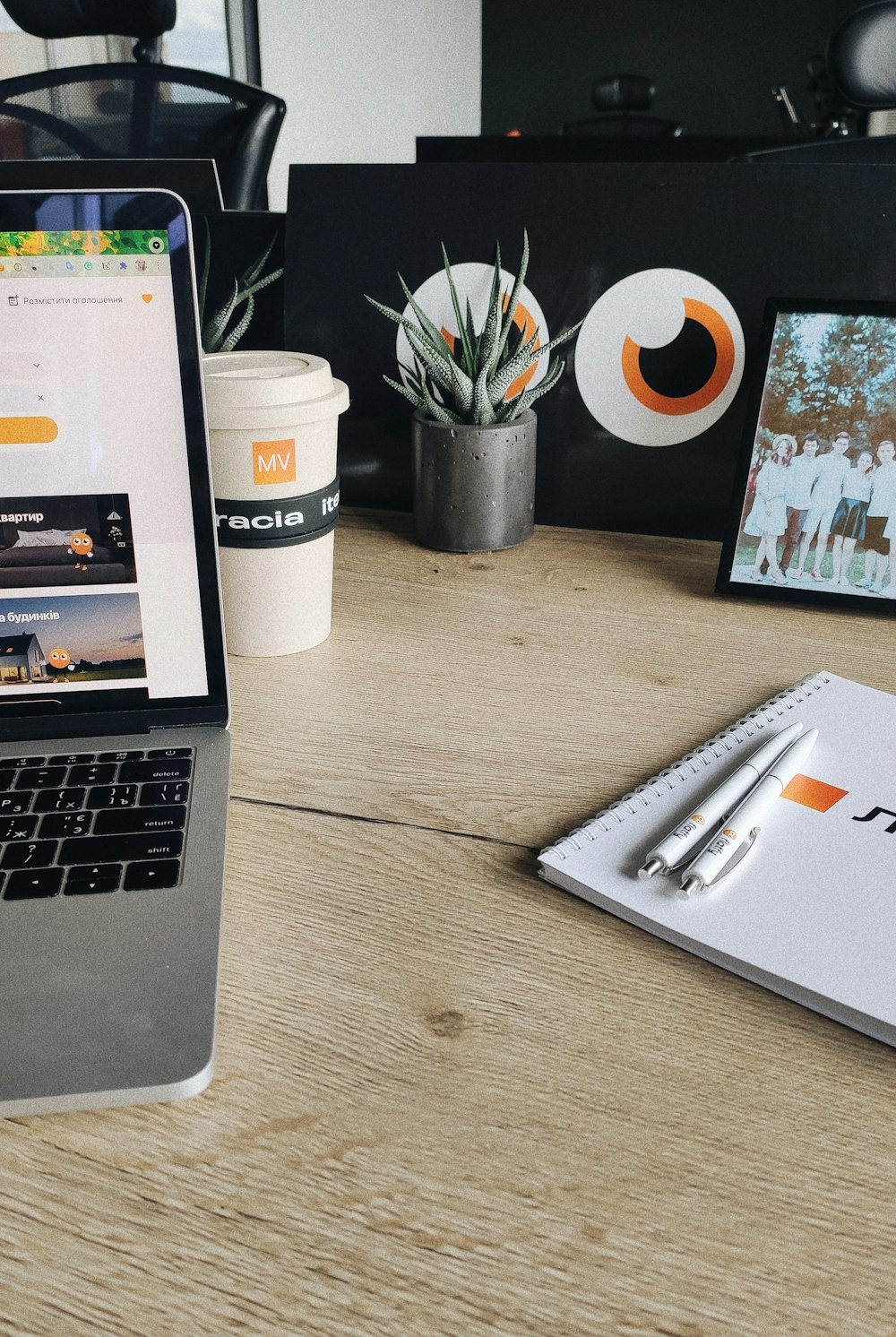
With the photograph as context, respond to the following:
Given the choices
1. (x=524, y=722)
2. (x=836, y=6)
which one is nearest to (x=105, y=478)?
(x=524, y=722)

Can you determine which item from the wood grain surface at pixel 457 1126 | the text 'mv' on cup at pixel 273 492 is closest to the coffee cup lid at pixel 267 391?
the text 'mv' on cup at pixel 273 492

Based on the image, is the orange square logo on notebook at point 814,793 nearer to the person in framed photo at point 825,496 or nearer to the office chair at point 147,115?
the person in framed photo at point 825,496

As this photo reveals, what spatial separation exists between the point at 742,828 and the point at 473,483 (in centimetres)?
47

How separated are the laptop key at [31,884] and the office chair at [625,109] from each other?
5166mm

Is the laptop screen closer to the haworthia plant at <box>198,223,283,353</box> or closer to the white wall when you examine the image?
the haworthia plant at <box>198,223,283,353</box>

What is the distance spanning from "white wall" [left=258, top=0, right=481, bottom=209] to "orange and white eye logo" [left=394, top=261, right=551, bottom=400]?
196 centimetres

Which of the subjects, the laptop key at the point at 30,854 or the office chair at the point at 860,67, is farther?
the office chair at the point at 860,67

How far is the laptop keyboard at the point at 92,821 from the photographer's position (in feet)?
1.53

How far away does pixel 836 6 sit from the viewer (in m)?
4.90

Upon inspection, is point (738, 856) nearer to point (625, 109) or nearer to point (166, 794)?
point (166, 794)

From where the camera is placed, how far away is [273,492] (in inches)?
27.6

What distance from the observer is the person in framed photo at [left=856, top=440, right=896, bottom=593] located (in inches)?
30.5

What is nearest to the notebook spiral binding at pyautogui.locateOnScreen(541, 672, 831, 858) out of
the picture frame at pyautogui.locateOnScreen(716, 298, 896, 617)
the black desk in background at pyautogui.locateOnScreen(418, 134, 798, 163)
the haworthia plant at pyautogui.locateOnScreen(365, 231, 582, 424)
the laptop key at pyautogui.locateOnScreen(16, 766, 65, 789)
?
the picture frame at pyautogui.locateOnScreen(716, 298, 896, 617)

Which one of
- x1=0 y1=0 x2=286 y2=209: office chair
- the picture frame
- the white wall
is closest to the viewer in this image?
the picture frame
